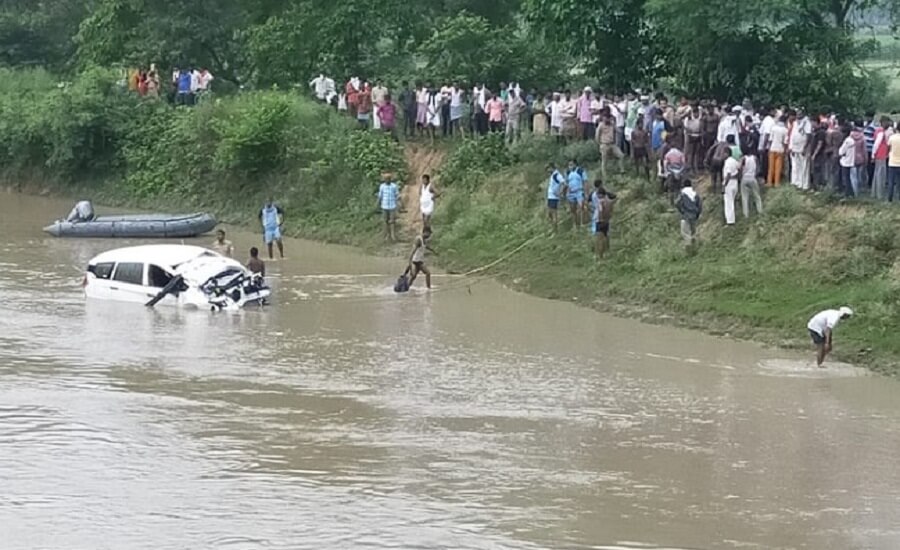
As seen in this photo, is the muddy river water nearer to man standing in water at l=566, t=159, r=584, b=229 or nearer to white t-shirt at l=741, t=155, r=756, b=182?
man standing in water at l=566, t=159, r=584, b=229

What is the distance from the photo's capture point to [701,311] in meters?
27.2

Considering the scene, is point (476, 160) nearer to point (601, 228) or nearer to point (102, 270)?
point (601, 228)

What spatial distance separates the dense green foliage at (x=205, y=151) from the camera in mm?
39000

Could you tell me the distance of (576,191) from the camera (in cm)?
3139

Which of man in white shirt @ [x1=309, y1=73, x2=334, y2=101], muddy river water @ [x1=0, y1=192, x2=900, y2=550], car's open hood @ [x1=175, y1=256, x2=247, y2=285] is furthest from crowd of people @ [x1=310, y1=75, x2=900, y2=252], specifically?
man in white shirt @ [x1=309, y1=73, x2=334, y2=101]

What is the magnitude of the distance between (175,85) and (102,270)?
61.9 ft

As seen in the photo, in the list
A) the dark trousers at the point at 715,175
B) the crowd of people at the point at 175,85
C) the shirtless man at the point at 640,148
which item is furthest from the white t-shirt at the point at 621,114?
the crowd of people at the point at 175,85

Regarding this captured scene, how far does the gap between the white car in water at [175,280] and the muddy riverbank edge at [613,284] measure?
5267 mm

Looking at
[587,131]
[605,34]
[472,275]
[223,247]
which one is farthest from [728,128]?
[223,247]

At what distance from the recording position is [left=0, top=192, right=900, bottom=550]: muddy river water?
16.6m

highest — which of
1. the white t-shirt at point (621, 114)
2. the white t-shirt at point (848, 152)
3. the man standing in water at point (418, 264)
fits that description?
the white t-shirt at point (621, 114)

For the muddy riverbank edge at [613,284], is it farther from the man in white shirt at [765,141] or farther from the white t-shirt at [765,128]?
the white t-shirt at [765,128]

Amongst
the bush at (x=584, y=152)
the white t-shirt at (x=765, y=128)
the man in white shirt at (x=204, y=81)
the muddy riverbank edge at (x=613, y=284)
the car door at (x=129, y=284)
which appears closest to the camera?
the muddy riverbank edge at (x=613, y=284)

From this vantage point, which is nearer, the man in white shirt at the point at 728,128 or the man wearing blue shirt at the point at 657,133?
the man in white shirt at the point at 728,128
